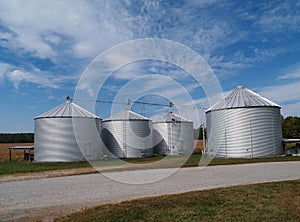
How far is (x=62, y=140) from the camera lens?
33156 mm

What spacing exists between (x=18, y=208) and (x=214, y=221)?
631cm

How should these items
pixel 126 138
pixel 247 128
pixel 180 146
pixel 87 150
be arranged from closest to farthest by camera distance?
pixel 247 128 → pixel 87 150 → pixel 126 138 → pixel 180 146

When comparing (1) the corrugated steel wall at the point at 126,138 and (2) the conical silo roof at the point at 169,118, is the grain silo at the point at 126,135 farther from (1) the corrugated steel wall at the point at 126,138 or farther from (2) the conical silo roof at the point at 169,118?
(2) the conical silo roof at the point at 169,118

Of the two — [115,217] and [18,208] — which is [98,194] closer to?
[18,208]

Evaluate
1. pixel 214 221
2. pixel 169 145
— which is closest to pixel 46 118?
pixel 169 145

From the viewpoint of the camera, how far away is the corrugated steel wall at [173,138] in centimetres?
4559

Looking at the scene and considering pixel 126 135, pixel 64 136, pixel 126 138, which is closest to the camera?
pixel 64 136

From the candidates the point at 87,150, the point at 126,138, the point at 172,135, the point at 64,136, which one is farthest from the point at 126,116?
the point at 64,136

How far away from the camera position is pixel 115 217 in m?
7.96

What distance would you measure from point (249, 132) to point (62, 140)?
20114mm

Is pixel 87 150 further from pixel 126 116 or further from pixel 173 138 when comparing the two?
pixel 173 138

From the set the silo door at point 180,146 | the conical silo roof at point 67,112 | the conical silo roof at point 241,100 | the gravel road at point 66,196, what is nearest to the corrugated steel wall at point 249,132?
the conical silo roof at point 241,100

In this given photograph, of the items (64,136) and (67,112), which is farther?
(67,112)

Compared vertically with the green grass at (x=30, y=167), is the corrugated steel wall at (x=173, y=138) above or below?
above
